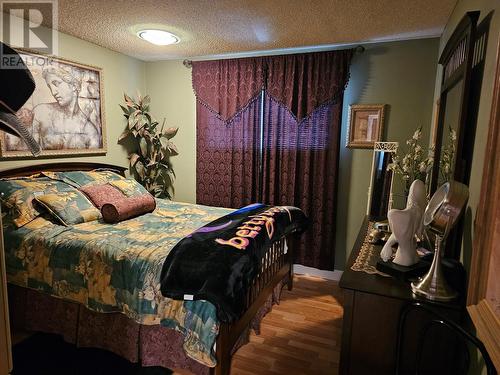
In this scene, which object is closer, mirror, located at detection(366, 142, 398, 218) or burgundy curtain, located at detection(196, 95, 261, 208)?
mirror, located at detection(366, 142, 398, 218)

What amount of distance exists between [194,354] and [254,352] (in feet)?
2.05

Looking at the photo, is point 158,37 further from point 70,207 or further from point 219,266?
point 219,266

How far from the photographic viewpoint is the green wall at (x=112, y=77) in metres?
3.12

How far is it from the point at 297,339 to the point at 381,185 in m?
1.40

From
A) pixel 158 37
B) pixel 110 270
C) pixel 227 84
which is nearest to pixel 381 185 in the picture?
pixel 227 84

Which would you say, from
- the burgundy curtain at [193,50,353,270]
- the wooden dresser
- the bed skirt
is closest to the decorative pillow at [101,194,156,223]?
the bed skirt

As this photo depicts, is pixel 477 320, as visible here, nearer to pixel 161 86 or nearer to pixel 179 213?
pixel 179 213

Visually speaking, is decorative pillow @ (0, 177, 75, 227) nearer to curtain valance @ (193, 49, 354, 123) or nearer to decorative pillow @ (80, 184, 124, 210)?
decorative pillow @ (80, 184, 124, 210)

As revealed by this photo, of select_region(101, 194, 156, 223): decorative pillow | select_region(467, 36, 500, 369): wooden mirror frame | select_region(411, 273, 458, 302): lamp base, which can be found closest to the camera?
select_region(467, 36, 500, 369): wooden mirror frame

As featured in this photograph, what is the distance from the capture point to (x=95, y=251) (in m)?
1.98

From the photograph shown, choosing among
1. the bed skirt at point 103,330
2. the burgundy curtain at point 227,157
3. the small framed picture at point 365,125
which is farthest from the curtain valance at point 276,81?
the bed skirt at point 103,330

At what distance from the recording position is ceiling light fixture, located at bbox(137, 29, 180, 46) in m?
2.82

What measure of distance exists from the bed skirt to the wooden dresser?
928 mm

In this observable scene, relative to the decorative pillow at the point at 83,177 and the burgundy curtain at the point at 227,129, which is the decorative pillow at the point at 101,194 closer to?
the decorative pillow at the point at 83,177
